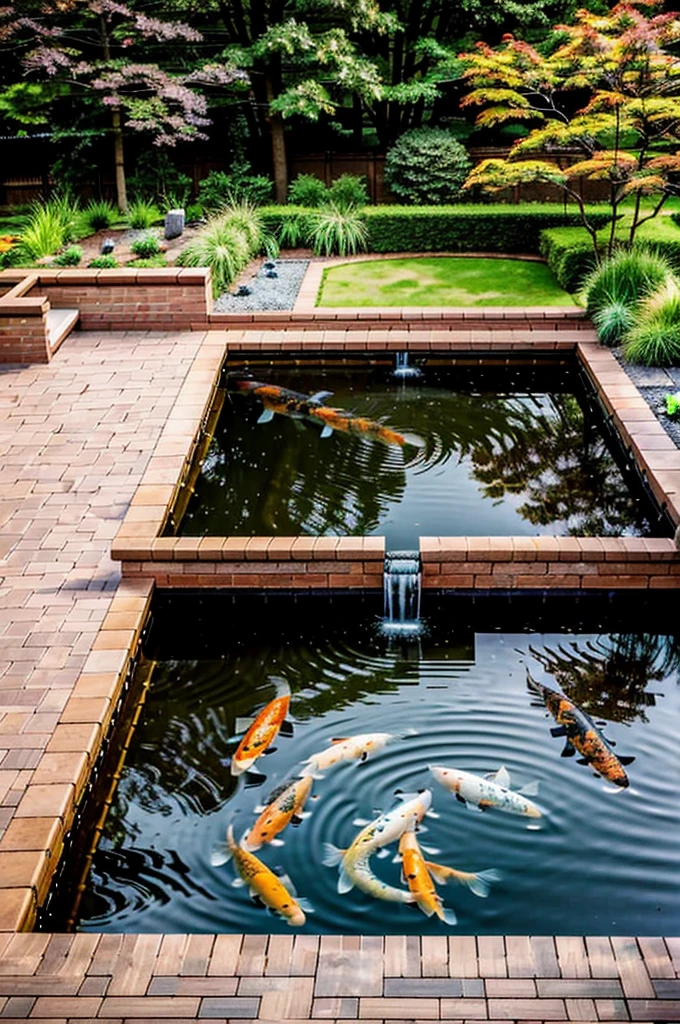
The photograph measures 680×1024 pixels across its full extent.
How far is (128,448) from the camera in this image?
873cm

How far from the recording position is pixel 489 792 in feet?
16.6

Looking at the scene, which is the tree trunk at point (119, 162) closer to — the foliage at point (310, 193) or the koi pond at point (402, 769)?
the foliage at point (310, 193)

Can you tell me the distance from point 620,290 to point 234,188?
738cm

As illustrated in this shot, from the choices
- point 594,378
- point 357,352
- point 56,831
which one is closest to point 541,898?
point 56,831

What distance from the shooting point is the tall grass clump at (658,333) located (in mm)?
9938

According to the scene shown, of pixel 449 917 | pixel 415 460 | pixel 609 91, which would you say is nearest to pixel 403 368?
pixel 415 460

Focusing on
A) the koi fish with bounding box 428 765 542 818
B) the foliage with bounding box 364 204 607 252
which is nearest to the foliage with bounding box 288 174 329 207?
the foliage with bounding box 364 204 607 252

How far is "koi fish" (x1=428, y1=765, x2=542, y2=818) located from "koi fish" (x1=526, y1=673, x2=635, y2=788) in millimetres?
329

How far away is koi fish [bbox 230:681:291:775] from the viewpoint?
5.38m

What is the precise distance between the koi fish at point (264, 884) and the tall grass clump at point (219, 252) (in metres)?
8.79

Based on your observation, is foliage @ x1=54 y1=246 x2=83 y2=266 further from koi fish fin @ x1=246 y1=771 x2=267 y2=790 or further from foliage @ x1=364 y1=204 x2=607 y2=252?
koi fish fin @ x1=246 y1=771 x2=267 y2=790

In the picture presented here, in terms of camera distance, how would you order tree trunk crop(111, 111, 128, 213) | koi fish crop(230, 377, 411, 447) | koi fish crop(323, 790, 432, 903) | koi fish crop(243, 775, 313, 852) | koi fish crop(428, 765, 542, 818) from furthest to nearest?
1. tree trunk crop(111, 111, 128, 213)
2. koi fish crop(230, 377, 411, 447)
3. koi fish crop(428, 765, 542, 818)
4. koi fish crop(243, 775, 313, 852)
5. koi fish crop(323, 790, 432, 903)

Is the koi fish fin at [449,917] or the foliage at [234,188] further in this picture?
the foliage at [234,188]

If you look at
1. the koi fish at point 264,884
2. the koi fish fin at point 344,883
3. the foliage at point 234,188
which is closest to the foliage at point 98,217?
the foliage at point 234,188
